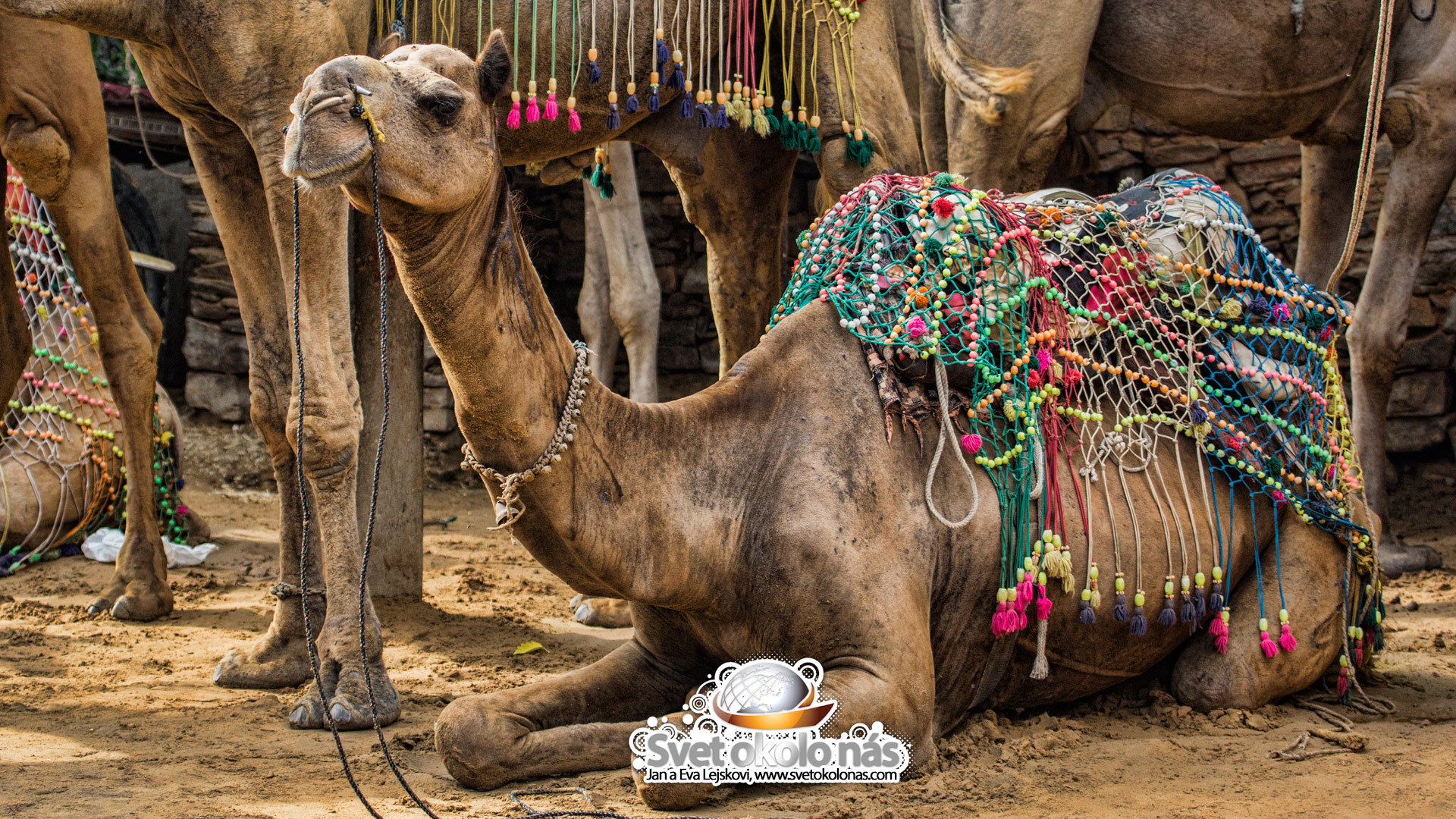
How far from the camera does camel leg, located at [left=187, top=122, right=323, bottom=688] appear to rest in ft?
11.1

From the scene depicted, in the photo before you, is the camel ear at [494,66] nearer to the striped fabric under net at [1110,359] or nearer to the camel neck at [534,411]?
the camel neck at [534,411]

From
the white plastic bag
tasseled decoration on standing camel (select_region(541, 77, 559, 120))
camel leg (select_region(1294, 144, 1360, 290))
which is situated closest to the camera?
tasseled decoration on standing camel (select_region(541, 77, 559, 120))

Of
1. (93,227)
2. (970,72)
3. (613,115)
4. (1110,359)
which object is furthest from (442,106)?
(93,227)

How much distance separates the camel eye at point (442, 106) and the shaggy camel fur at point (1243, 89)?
2454 millimetres

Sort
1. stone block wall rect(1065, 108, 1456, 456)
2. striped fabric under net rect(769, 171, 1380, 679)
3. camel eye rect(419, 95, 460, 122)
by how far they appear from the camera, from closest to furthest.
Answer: camel eye rect(419, 95, 460, 122)
striped fabric under net rect(769, 171, 1380, 679)
stone block wall rect(1065, 108, 1456, 456)

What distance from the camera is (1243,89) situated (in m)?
4.51

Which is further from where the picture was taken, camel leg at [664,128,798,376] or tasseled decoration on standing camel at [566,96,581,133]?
camel leg at [664,128,798,376]

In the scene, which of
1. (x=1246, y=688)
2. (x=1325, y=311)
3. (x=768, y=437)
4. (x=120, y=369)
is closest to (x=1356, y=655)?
(x=1246, y=688)

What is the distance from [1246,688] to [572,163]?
2690mm

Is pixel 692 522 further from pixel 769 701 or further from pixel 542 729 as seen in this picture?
pixel 542 729

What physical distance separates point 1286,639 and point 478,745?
1.95 metres

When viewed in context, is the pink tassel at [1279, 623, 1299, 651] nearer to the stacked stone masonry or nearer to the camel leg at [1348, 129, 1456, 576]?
the camel leg at [1348, 129, 1456, 576]

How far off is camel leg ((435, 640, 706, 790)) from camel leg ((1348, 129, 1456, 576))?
127 inches

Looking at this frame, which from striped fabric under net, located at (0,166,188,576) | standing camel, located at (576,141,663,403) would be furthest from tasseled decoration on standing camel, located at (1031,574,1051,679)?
striped fabric under net, located at (0,166,188,576)
